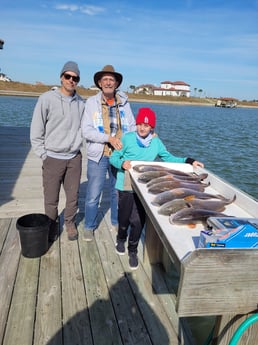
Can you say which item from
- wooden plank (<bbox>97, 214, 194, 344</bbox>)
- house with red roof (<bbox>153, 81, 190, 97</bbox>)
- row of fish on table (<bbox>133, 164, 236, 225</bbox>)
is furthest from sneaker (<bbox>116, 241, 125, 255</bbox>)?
house with red roof (<bbox>153, 81, 190, 97</bbox>)

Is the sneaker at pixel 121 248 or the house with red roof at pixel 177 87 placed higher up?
the sneaker at pixel 121 248

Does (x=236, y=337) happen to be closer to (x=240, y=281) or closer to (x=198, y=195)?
(x=240, y=281)

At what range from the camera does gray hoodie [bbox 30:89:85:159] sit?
9.44 ft

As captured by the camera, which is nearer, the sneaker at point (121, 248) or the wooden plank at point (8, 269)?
the wooden plank at point (8, 269)

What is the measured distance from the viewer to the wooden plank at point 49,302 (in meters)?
2.11

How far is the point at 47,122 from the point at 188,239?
1.95 meters

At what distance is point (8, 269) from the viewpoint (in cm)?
281

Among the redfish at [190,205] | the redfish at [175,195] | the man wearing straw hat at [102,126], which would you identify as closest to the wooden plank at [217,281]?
the redfish at [190,205]

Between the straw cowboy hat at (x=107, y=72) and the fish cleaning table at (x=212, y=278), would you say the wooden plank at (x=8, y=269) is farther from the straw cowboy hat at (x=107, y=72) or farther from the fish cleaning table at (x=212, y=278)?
the straw cowboy hat at (x=107, y=72)

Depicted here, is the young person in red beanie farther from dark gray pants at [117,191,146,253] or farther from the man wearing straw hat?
the man wearing straw hat

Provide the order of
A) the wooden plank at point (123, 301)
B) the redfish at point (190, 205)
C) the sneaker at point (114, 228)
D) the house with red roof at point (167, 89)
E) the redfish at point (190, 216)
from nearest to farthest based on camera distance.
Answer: the redfish at point (190, 216), the redfish at point (190, 205), the wooden plank at point (123, 301), the sneaker at point (114, 228), the house with red roof at point (167, 89)

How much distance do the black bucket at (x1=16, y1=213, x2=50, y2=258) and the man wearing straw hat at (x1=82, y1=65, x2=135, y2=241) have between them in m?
0.55

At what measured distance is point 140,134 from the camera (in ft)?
9.38

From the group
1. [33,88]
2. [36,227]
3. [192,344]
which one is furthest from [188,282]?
[33,88]
